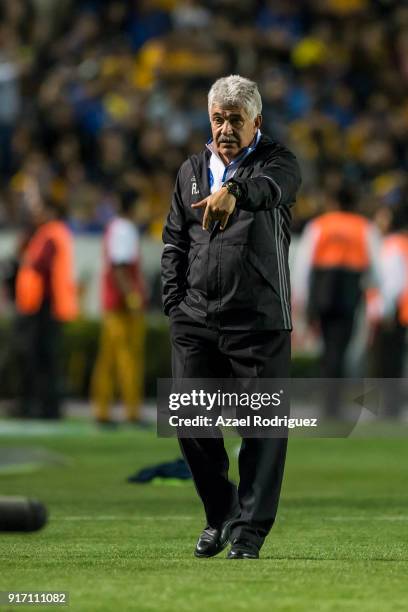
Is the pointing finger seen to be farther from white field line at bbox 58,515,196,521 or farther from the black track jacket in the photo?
white field line at bbox 58,515,196,521

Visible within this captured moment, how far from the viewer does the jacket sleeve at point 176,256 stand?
7.98m

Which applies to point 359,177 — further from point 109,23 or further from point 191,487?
point 191,487

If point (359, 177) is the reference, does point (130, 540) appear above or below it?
below

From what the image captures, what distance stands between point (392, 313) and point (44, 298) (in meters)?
3.72

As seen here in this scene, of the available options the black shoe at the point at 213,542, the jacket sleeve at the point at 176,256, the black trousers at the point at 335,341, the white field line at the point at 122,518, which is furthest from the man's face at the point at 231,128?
the black trousers at the point at 335,341

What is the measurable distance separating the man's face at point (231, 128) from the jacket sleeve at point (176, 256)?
12.5 inches

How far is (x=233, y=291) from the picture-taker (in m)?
7.77

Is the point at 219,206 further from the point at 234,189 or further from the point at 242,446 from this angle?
the point at 242,446

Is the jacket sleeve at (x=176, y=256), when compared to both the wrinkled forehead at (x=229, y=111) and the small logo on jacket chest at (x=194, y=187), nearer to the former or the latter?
the small logo on jacket chest at (x=194, y=187)

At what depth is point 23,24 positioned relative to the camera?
85.5 ft

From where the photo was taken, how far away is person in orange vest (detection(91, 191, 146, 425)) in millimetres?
17531

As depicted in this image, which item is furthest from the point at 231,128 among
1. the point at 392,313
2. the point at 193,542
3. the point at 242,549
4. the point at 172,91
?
the point at 172,91

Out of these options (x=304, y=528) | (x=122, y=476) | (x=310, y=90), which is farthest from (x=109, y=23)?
(x=304, y=528)

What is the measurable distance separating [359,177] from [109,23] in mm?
4659
